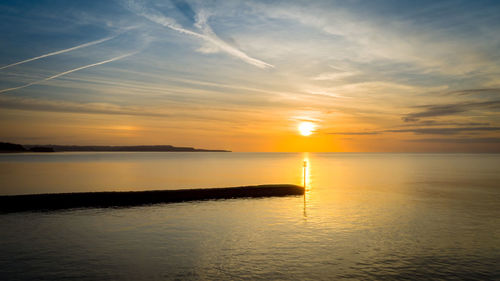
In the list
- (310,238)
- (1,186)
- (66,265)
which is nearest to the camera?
(66,265)

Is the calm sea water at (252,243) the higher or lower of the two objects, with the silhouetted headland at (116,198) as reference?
lower

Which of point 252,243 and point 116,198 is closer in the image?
point 252,243

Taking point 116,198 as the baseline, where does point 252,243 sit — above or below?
below

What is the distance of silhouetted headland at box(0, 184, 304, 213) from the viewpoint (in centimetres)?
3566

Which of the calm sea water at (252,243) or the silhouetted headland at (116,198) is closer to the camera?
the calm sea water at (252,243)

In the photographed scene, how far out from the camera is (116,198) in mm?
39781

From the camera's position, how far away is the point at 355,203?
41.3 m

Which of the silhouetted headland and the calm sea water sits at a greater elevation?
the silhouetted headland

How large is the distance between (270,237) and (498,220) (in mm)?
22523

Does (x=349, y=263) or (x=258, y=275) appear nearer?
(x=258, y=275)

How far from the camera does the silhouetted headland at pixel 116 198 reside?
35656 mm

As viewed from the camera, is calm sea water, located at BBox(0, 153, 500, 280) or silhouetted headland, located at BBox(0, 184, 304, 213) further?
silhouetted headland, located at BBox(0, 184, 304, 213)

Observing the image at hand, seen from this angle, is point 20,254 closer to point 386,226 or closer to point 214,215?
point 214,215

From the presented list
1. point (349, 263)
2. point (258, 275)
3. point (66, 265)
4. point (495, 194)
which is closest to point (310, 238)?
point (349, 263)
